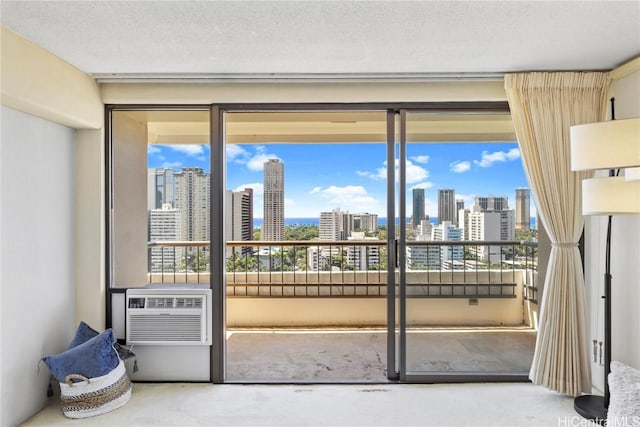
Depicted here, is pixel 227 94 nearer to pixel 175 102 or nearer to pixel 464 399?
pixel 175 102

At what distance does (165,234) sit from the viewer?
3492 millimetres

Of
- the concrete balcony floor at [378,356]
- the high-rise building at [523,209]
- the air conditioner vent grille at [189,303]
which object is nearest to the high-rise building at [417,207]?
the high-rise building at [523,209]

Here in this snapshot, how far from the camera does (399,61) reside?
289 cm

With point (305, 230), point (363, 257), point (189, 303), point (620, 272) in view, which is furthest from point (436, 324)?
point (305, 230)

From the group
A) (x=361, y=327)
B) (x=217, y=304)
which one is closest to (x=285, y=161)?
(x=361, y=327)

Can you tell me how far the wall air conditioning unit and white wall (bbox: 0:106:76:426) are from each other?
46 centimetres

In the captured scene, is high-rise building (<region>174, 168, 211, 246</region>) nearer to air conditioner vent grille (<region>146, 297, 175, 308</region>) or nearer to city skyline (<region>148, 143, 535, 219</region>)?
air conditioner vent grille (<region>146, 297, 175, 308</region>)

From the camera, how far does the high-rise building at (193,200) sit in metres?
3.45

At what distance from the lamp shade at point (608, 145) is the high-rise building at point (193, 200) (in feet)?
8.54

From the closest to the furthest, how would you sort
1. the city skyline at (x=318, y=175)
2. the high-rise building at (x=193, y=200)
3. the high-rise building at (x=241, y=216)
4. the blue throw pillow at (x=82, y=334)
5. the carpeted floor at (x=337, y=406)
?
the carpeted floor at (x=337, y=406) → the blue throw pillow at (x=82, y=334) → the high-rise building at (x=193, y=200) → the high-rise building at (x=241, y=216) → the city skyline at (x=318, y=175)

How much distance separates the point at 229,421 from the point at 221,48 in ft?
7.72

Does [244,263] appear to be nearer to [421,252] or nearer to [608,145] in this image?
[421,252]

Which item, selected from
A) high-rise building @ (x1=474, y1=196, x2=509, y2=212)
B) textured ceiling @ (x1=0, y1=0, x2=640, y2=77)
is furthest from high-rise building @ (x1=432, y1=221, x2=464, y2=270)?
textured ceiling @ (x1=0, y1=0, x2=640, y2=77)

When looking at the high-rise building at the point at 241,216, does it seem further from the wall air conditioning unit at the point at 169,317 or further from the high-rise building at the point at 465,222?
the high-rise building at the point at 465,222
